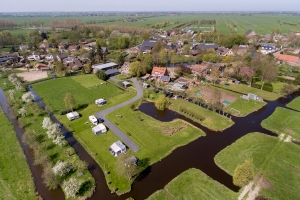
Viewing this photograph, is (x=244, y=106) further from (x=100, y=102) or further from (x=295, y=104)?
(x=100, y=102)

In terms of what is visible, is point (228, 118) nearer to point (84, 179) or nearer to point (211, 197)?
point (211, 197)

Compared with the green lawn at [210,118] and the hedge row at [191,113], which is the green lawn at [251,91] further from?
the hedge row at [191,113]

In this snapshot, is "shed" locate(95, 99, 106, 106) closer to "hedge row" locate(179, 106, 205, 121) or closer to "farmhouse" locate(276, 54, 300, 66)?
"hedge row" locate(179, 106, 205, 121)

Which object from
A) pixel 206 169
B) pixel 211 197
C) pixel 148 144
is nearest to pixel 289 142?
pixel 206 169

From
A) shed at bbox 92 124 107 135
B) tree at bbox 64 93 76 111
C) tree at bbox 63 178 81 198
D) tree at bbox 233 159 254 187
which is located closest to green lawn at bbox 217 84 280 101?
tree at bbox 233 159 254 187

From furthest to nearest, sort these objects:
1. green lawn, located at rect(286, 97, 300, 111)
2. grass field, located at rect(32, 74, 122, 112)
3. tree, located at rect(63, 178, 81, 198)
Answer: grass field, located at rect(32, 74, 122, 112) < green lawn, located at rect(286, 97, 300, 111) < tree, located at rect(63, 178, 81, 198)

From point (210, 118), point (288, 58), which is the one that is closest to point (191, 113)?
point (210, 118)
